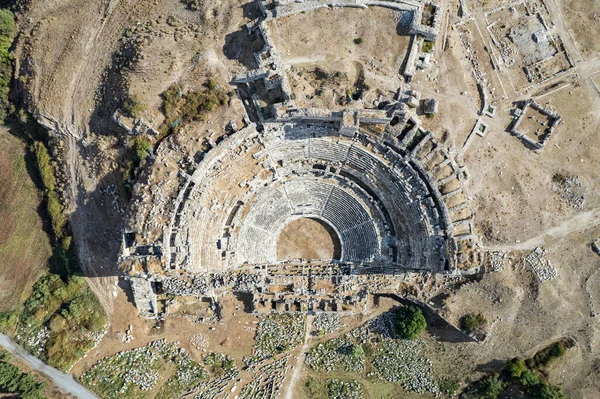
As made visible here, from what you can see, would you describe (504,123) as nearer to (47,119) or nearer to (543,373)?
(543,373)

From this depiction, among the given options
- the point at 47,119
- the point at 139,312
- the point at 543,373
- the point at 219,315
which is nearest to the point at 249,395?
the point at 219,315

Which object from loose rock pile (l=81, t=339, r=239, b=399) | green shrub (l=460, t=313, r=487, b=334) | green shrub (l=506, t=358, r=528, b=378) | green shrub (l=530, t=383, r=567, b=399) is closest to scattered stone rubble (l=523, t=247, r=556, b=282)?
green shrub (l=460, t=313, r=487, b=334)

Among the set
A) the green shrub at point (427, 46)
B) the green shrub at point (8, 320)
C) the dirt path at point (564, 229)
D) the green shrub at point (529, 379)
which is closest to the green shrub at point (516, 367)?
the green shrub at point (529, 379)

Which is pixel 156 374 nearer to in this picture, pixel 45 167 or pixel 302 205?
pixel 302 205

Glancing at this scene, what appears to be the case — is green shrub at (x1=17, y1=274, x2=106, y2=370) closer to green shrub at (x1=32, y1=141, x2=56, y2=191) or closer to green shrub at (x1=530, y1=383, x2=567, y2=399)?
green shrub at (x1=32, y1=141, x2=56, y2=191)

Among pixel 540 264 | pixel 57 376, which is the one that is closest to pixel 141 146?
pixel 57 376

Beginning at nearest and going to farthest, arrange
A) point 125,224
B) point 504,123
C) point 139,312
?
1. point 125,224
2. point 504,123
3. point 139,312

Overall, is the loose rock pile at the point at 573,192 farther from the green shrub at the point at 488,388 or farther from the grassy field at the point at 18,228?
the grassy field at the point at 18,228
